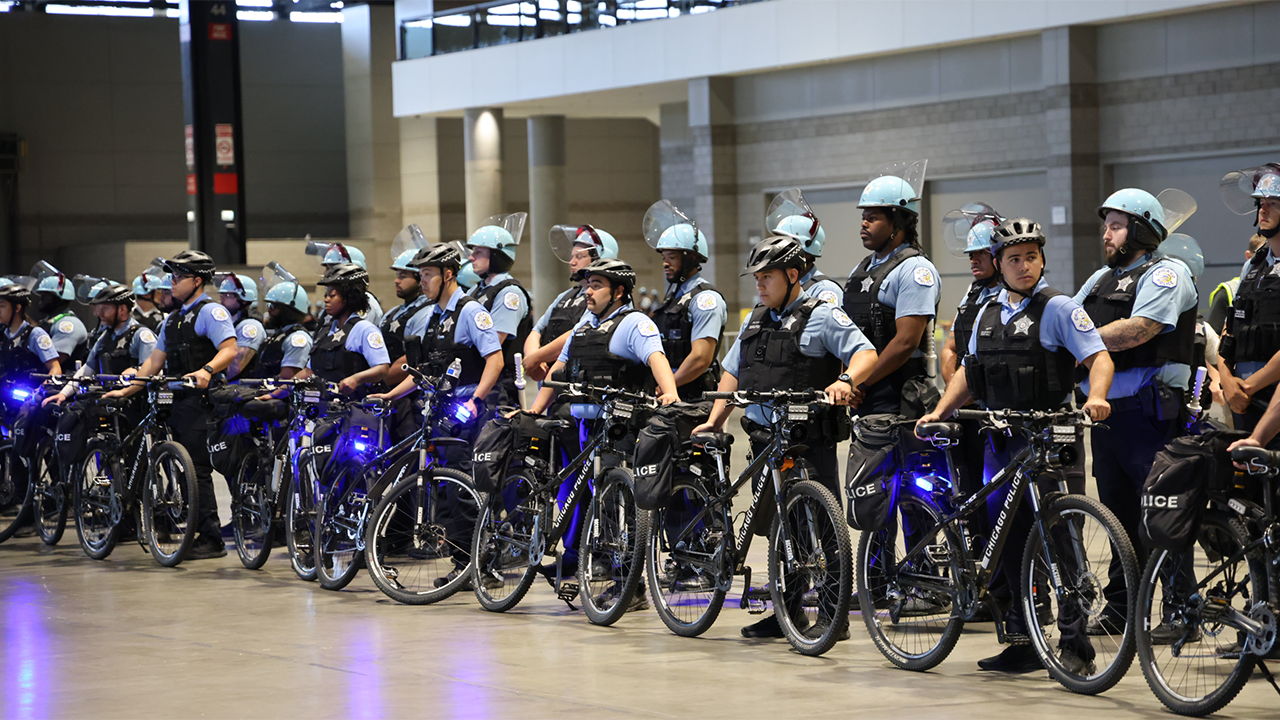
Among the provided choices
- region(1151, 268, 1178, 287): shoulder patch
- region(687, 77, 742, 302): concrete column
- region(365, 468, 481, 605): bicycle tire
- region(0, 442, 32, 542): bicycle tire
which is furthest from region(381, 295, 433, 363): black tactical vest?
region(687, 77, 742, 302): concrete column

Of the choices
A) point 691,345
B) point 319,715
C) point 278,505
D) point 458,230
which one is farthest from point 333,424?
point 458,230

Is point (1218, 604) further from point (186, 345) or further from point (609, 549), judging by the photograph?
point (186, 345)

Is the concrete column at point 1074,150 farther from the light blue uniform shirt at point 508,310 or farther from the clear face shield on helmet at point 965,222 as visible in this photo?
the clear face shield on helmet at point 965,222

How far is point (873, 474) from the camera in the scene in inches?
257

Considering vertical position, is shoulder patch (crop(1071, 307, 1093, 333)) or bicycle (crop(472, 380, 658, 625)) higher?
shoulder patch (crop(1071, 307, 1093, 333))

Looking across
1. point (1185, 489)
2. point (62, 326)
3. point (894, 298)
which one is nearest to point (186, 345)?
point (62, 326)

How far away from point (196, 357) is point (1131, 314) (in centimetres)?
614

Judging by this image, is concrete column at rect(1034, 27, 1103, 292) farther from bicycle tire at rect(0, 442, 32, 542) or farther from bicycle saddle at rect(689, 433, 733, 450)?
bicycle saddle at rect(689, 433, 733, 450)

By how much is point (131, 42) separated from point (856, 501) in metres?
31.7

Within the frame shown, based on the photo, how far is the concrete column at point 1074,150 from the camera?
62.6 feet

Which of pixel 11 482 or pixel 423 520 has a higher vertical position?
pixel 423 520

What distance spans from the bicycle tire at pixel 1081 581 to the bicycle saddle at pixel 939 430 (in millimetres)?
482

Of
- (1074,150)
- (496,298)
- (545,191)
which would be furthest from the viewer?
(545,191)

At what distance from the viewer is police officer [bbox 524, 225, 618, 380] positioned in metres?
9.22
